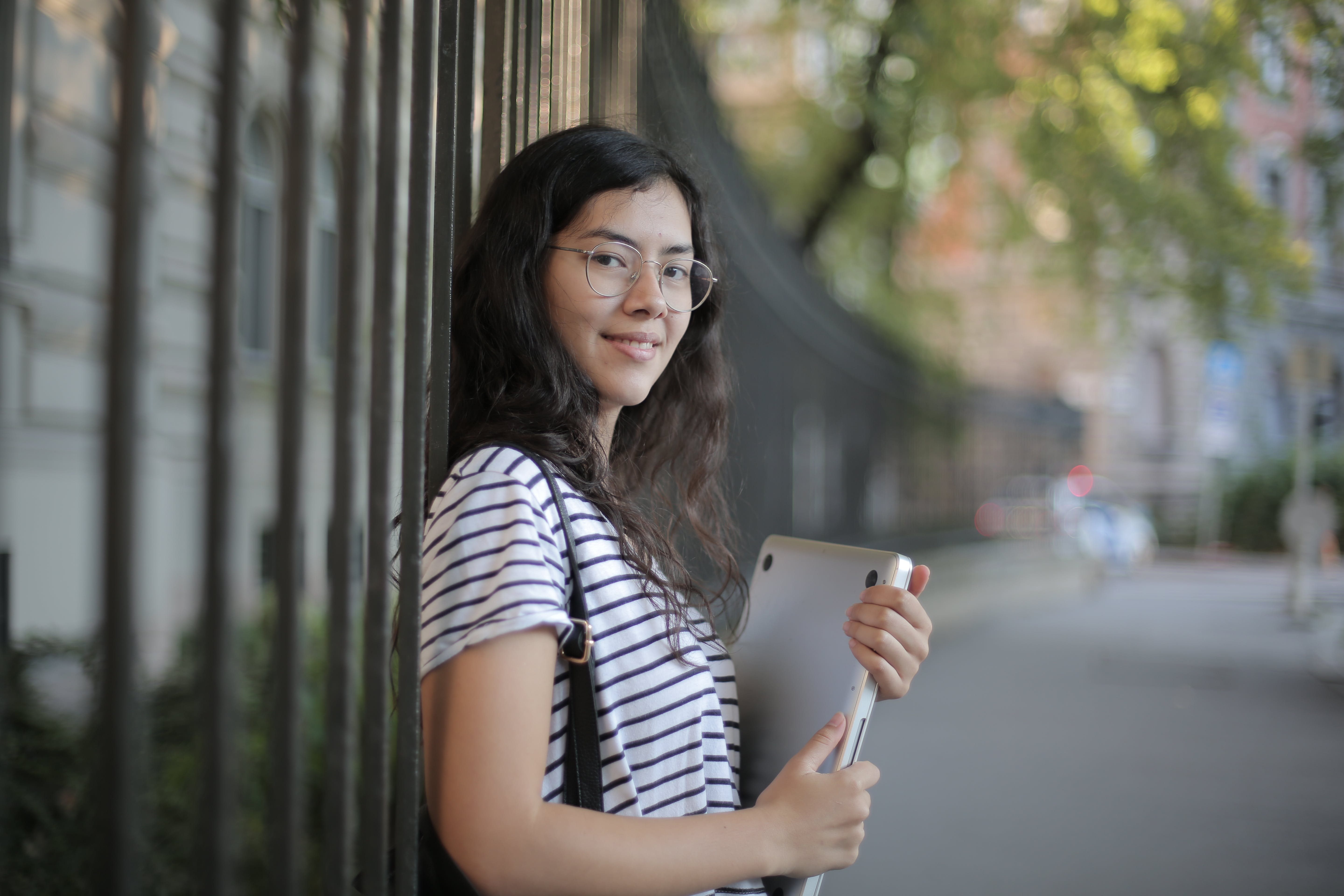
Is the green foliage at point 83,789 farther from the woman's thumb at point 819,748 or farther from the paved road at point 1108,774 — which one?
the paved road at point 1108,774

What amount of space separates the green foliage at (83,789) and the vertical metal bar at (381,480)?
1.05 meters

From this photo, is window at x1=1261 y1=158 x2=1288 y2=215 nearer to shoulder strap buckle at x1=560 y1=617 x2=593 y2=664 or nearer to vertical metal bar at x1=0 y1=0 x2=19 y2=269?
vertical metal bar at x1=0 y1=0 x2=19 y2=269

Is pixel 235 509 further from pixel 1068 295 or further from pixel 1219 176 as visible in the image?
pixel 1068 295

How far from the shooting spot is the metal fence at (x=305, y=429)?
0.89 m

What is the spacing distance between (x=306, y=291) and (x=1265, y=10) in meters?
7.43

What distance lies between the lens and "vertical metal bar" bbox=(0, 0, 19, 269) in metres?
4.06

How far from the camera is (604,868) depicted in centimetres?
128

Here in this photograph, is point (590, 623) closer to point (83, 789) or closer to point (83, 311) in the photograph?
point (83, 789)

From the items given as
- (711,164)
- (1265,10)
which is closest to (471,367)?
(711,164)

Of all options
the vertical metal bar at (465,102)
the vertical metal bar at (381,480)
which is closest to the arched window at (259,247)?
the vertical metal bar at (465,102)

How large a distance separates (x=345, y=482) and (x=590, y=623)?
39cm

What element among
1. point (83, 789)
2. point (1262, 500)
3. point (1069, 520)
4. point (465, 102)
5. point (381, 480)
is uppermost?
point (465, 102)

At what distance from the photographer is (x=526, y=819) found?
4.02ft

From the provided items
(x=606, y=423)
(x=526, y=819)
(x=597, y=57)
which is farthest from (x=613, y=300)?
(x=597, y=57)
